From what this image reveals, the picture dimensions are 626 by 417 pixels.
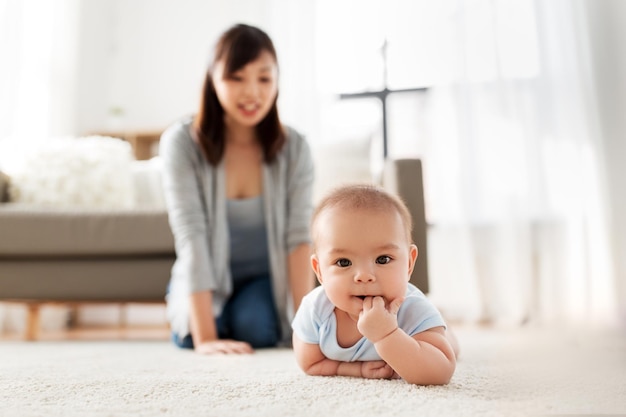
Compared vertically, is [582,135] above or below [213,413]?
above

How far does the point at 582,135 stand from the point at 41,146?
2138mm

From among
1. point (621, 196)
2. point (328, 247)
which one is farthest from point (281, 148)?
point (621, 196)

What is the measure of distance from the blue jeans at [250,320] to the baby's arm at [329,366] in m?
0.50

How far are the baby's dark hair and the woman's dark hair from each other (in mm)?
580

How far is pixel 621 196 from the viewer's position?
2.05 m

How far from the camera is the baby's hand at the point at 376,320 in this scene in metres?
0.65

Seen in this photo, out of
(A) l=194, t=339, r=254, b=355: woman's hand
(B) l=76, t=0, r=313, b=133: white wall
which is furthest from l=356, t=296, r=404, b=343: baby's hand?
(B) l=76, t=0, r=313, b=133: white wall

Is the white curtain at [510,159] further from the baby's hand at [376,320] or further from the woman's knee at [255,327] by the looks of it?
the baby's hand at [376,320]

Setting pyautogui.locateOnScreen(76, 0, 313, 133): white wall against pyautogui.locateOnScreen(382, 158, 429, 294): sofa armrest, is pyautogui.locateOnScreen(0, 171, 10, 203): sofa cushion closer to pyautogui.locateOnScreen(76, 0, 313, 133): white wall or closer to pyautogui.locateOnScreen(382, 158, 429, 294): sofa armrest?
pyautogui.locateOnScreen(382, 158, 429, 294): sofa armrest

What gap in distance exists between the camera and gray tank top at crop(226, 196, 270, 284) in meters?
1.37

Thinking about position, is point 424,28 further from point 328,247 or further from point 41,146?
point 328,247

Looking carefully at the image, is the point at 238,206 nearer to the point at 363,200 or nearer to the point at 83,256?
the point at 83,256

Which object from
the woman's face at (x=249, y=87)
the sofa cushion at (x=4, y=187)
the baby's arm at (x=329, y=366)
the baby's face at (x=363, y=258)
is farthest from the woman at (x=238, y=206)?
the sofa cushion at (x=4, y=187)

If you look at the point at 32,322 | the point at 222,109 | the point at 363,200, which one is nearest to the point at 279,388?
the point at 363,200
